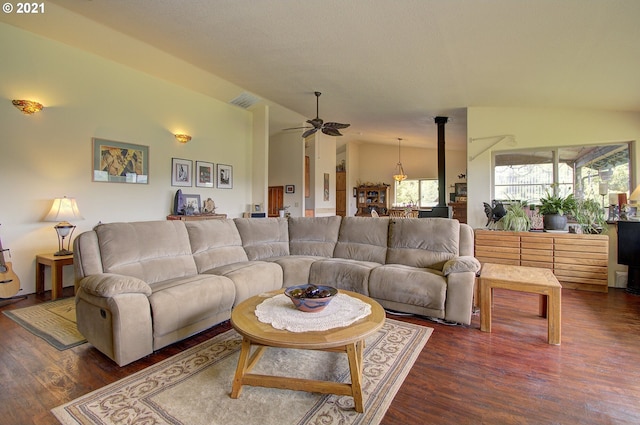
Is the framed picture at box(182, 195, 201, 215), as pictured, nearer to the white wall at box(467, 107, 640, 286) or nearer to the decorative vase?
the white wall at box(467, 107, 640, 286)

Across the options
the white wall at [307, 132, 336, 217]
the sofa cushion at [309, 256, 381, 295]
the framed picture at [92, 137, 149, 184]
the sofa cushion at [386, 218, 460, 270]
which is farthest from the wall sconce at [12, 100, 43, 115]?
the white wall at [307, 132, 336, 217]

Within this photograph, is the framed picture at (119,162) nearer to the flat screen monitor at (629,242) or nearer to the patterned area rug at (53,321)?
the patterned area rug at (53,321)

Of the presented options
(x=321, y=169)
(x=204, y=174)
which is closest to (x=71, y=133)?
(x=204, y=174)

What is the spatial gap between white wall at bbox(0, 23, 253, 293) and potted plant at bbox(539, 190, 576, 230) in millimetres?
5889

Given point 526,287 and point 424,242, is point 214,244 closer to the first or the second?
→ point 424,242

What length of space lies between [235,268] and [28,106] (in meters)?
3.31

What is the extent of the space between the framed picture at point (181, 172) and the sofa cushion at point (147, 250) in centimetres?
256

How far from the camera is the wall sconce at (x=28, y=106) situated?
3631 millimetres

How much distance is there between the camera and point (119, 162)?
15.3 feet

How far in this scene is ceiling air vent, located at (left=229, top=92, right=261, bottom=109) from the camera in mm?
6023

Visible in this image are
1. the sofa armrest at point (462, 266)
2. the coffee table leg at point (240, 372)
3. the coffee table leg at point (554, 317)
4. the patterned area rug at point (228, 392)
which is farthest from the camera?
the sofa armrest at point (462, 266)

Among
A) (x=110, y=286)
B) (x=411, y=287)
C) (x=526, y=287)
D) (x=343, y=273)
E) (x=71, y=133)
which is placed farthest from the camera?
(x=71, y=133)

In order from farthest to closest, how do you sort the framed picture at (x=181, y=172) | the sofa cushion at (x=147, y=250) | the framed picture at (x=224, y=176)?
the framed picture at (x=224, y=176), the framed picture at (x=181, y=172), the sofa cushion at (x=147, y=250)

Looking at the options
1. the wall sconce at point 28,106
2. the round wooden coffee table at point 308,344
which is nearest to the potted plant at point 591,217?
the round wooden coffee table at point 308,344
